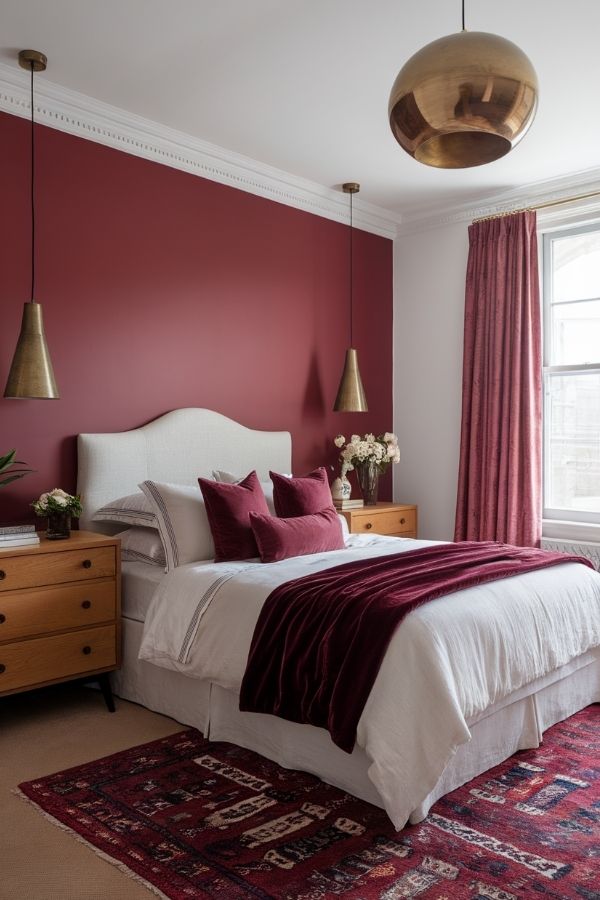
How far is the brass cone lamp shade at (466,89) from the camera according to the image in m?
1.76

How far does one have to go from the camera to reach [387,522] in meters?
5.09

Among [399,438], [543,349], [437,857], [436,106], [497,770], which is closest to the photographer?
[436,106]

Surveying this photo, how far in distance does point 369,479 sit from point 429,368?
3.40 feet

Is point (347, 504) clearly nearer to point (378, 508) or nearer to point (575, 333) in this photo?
point (378, 508)

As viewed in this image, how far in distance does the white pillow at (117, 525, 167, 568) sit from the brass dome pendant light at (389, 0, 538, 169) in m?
2.28

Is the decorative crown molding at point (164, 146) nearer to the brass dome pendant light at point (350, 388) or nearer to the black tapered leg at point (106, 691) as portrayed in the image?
the brass dome pendant light at point (350, 388)

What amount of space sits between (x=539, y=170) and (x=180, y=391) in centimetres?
265

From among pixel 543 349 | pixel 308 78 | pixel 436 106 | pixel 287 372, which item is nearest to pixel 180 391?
pixel 287 372

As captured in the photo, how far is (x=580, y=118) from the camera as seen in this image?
160 inches

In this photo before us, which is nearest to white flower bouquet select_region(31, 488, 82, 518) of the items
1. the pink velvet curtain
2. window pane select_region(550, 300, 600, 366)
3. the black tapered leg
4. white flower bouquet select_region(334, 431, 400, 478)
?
the black tapered leg

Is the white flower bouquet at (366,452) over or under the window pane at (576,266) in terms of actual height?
under

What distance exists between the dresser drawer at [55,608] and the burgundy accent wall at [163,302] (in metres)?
0.59

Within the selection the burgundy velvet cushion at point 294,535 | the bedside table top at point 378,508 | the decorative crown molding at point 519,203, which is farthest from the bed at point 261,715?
the decorative crown molding at point 519,203

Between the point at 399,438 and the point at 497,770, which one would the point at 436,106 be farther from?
the point at 399,438
